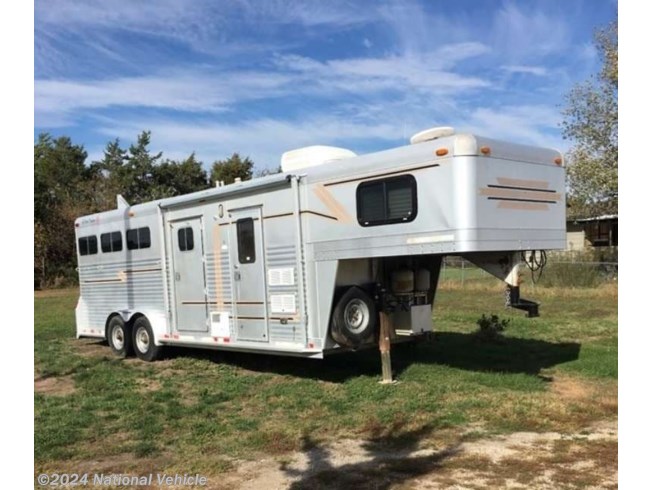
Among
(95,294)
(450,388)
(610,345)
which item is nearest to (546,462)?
(450,388)

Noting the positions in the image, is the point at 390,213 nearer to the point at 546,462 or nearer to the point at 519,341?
the point at 546,462

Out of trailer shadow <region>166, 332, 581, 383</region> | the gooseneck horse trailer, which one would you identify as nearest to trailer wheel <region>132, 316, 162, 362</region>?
the gooseneck horse trailer

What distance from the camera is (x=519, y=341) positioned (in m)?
11.2

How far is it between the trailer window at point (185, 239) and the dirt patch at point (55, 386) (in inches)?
98.5

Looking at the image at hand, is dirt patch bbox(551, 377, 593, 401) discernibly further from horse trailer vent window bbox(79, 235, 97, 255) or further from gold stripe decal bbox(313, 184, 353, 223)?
horse trailer vent window bbox(79, 235, 97, 255)

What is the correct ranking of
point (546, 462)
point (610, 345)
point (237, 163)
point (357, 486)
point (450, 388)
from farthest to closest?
point (237, 163), point (610, 345), point (450, 388), point (546, 462), point (357, 486)

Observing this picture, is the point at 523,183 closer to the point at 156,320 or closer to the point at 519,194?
the point at 519,194

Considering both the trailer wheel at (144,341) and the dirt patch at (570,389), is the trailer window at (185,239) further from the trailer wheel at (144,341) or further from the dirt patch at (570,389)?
the dirt patch at (570,389)

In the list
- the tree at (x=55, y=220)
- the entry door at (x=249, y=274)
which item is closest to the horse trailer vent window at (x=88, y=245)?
the entry door at (x=249, y=274)

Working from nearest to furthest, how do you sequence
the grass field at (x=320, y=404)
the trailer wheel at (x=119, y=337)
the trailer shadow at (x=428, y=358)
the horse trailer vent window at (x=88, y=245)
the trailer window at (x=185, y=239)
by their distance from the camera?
the grass field at (x=320, y=404) < the trailer shadow at (x=428, y=358) < the trailer window at (x=185, y=239) < the trailer wheel at (x=119, y=337) < the horse trailer vent window at (x=88, y=245)

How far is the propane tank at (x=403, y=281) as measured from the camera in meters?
8.27

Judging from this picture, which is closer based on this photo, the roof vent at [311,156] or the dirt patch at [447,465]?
the dirt patch at [447,465]

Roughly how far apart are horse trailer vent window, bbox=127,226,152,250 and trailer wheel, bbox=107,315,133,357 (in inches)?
54.5

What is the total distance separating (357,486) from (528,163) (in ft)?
14.0
